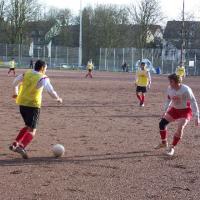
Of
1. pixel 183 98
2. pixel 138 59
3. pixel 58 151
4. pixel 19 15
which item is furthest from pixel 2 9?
pixel 58 151

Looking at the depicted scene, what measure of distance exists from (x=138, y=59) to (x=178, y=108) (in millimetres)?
60398

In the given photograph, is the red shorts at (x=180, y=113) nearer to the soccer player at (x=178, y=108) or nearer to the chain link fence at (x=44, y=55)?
the soccer player at (x=178, y=108)

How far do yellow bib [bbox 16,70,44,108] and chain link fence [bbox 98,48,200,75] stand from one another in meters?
59.3

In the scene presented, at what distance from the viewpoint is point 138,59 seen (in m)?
69.8

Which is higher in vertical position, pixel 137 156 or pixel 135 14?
pixel 135 14

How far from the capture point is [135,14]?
74.9 meters

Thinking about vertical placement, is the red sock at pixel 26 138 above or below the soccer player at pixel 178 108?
below

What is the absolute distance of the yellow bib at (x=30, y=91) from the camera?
346 inches

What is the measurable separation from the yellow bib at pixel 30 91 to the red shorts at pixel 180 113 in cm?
265

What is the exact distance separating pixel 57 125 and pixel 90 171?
512 centimetres

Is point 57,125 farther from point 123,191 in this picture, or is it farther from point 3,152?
point 123,191

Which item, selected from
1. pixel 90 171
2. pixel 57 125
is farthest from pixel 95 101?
pixel 90 171

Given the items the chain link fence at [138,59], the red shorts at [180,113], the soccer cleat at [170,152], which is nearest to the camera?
the soccer cleat at [170,152]

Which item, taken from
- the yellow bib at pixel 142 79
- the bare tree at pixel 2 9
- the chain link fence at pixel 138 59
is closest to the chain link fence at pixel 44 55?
the chain link fence at pixel 138 59
